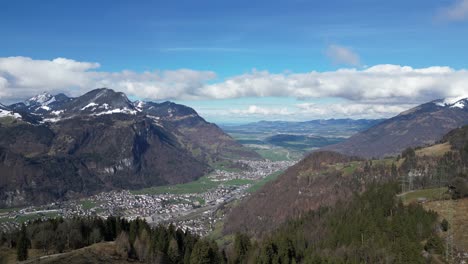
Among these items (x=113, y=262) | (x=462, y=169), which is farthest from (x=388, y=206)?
(x=113, y=262)

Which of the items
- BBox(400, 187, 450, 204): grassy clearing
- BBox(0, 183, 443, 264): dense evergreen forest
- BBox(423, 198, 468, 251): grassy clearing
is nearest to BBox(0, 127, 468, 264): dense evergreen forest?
BBox(0, 183, 443, 264): dense evergreen forest

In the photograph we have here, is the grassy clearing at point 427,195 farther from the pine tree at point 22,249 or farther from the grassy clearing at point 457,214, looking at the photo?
the pine tree at point 22,249

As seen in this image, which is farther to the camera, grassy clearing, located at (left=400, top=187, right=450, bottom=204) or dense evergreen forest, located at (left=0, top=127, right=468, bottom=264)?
grassy clearing, located at (left=400, top=187, right=450, bottom=204)

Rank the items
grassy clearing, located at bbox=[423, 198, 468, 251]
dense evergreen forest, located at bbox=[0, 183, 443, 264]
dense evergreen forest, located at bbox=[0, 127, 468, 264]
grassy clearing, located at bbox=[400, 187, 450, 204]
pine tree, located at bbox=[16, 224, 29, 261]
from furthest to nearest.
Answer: grassy clearing, located at bbox=[400, 187, 450, 204], grassy clearing, located at bbox=[423, 198, 468, 251], dense evergreen forest, located at bbox=[0, 183, 443, 264], dense evergreen forest, located at bbox=[0, 127, 468, 264], pine tree, located at bbox=[16, 224, 29, 261]

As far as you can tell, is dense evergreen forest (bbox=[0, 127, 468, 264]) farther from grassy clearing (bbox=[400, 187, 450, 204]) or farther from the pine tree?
grassy clearing (bbox=[400, 187, 450, 204])

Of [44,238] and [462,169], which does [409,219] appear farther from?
[44,238]
